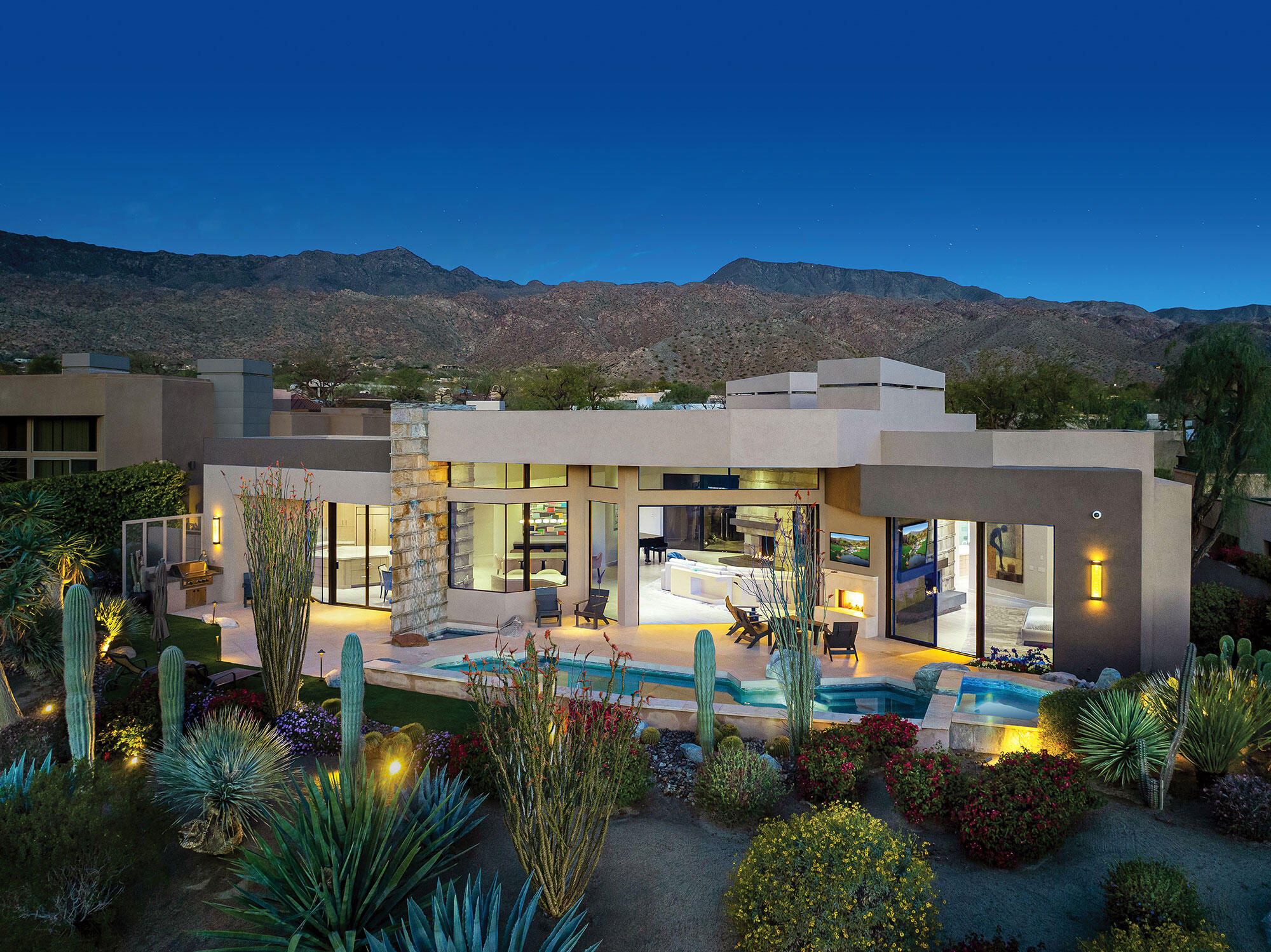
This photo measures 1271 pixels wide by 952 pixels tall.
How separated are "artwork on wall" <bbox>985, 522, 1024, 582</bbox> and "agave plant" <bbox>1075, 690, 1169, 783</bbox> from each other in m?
4.86

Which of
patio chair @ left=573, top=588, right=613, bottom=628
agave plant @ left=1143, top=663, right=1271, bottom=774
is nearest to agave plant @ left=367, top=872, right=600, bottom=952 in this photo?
agave plant @ left=1143, top=663, right=1271, bottom=774

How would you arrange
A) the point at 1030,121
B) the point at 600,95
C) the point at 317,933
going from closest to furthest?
the point at 317,933 → the point at 1030,121 → the point at 600,95

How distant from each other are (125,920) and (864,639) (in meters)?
12.1

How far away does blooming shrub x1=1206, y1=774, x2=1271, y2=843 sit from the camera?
23.4 feet

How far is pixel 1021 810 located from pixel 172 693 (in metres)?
8.94

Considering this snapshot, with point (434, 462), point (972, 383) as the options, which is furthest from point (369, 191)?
point (434, 462)

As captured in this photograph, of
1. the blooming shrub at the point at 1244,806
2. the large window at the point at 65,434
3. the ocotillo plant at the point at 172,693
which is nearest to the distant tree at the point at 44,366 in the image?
the large window at the point at 65,434

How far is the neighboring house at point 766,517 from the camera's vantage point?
12.5 meters

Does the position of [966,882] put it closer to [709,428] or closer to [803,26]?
[709,428]

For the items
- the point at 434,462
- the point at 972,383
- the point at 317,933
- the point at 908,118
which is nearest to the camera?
the point at 317,933

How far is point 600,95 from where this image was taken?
7238 centimetres

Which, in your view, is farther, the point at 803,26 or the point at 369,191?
the point at 369,191

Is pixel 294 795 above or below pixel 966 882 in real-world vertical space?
above

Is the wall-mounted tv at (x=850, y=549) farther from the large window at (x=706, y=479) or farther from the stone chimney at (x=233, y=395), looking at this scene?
the stone chimney at (x=233, y=395)
